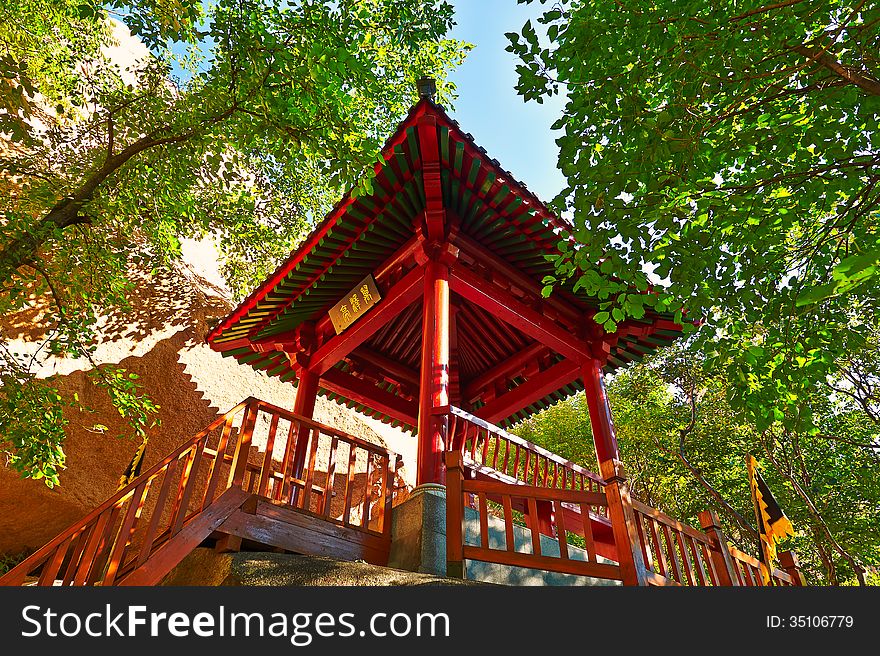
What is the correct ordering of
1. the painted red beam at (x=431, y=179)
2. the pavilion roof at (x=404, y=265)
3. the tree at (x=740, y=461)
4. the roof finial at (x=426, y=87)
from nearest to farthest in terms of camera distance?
the painted red beam at (x=431, y=179) < the pavilion roof at (x=404, y=265) < the roof finial at (x=426, y=87) < the tree at (x=740, y=461)

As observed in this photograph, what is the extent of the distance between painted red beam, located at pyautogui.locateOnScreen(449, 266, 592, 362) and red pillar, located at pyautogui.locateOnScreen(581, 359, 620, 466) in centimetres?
20

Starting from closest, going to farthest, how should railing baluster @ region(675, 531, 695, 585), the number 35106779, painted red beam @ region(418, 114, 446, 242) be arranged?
the number 35106779, railing baluster @ region(675, 531, 695, 585), painted red beam @ region(418, 114, 446, 242)

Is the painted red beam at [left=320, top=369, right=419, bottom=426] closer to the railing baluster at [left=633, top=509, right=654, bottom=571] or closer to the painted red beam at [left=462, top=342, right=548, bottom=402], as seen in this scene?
the painted red beam at [left=462, top=342, right=548, bottom=402]

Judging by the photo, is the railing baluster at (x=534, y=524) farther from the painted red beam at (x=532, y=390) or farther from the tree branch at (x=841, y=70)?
the tree branch at (x=841, y=70)

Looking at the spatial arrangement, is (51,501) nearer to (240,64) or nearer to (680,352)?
(240,64)

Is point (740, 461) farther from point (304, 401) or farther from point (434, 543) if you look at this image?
point (434, 543)

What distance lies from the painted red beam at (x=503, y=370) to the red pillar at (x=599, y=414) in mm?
1052

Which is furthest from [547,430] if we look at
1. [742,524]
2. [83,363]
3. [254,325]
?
[83,363]

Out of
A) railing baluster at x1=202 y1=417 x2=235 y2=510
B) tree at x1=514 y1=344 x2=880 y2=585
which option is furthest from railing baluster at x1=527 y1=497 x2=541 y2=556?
tree at x1=514 y1=344 x2=880 y2=585

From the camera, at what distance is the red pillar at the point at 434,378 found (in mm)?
4910

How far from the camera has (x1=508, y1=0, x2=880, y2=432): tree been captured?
3.56 meters

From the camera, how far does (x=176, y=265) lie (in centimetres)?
1278

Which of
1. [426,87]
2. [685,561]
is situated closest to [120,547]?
[685,561]

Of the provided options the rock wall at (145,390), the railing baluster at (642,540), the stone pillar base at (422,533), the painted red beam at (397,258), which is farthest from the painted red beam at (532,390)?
the rock wall at (145,390)
